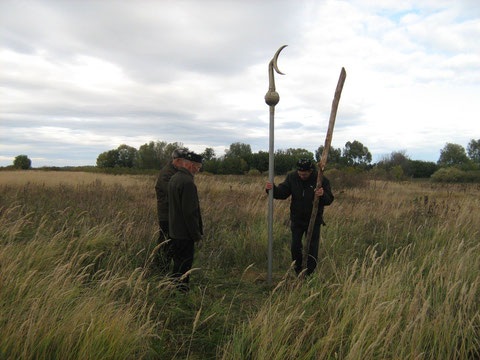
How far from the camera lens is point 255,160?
67.6 metres

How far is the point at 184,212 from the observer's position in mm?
3844

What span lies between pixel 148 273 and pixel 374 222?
5.21 metres

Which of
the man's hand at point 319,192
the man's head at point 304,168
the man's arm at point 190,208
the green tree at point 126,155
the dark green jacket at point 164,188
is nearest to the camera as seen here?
the man's arm at point 190,208

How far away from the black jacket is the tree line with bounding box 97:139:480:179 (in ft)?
72.5

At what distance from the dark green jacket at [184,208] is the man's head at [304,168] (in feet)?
5.04

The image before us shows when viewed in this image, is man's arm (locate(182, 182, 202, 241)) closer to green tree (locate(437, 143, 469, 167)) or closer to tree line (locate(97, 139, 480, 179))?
tree line (locate(97, 139, 480, 179))

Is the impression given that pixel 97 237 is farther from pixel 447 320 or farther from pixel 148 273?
pixel 447 320

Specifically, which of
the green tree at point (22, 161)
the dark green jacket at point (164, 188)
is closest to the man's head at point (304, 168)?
the dark green jacket at point (164, 188)

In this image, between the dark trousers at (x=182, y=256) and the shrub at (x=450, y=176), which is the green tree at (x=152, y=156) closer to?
the shrub at (x=450, y=176)

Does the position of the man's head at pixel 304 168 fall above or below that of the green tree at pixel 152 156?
below

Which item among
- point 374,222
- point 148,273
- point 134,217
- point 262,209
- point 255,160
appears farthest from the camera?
point 255,160

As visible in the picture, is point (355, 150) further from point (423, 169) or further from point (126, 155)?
point (126, 155)

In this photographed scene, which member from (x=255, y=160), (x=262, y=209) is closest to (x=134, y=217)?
(x=262, y=209)

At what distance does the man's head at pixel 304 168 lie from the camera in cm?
450
